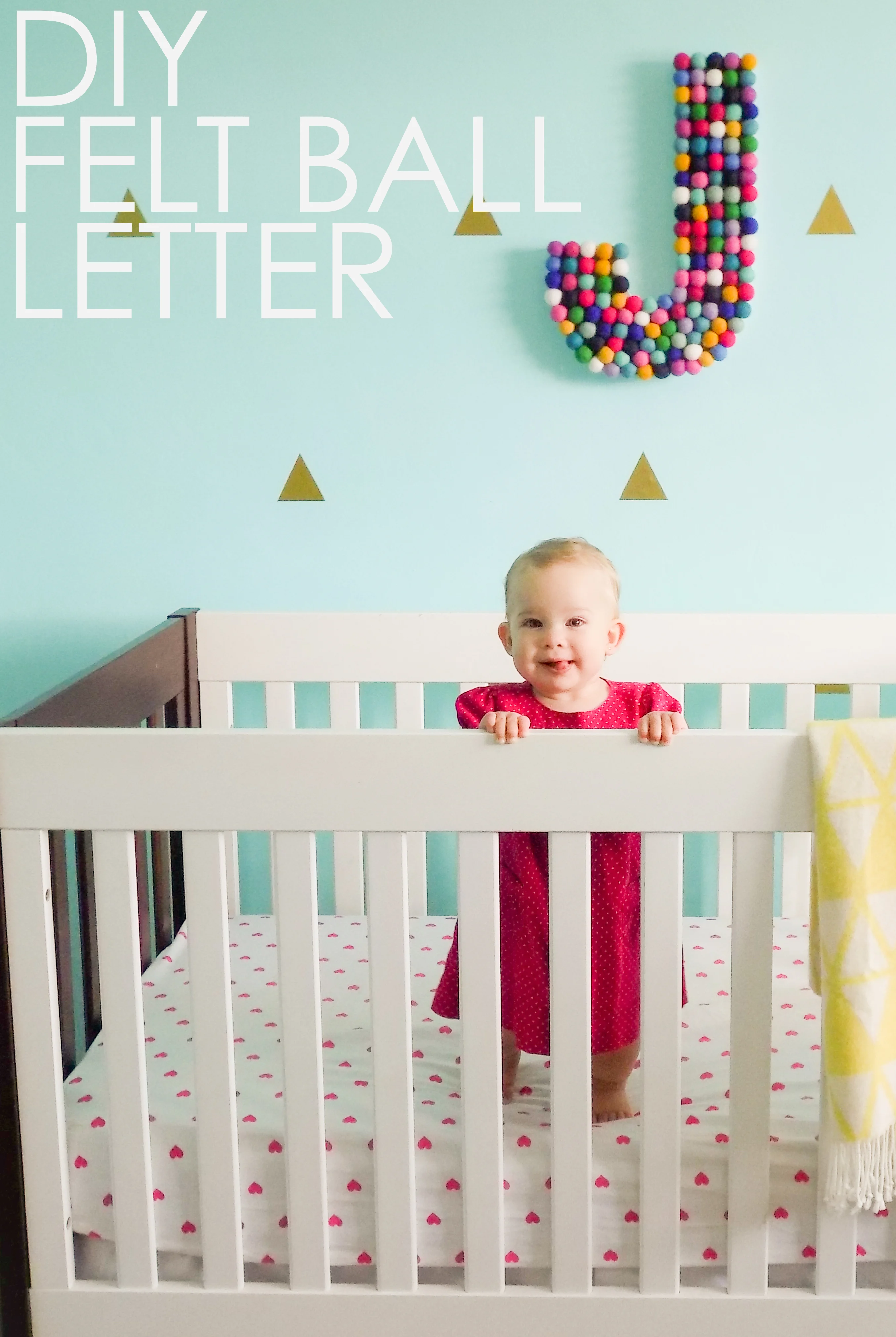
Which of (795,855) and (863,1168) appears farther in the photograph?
(795,855)

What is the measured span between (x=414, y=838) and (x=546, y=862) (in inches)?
21.2

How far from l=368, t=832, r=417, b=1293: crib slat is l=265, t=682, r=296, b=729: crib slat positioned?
2.26 feet

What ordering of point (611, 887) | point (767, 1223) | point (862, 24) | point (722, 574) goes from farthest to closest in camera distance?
point (722, 574) < point (862, 24) < point (611, 887) < point (767, 1223)

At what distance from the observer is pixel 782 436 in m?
1.67

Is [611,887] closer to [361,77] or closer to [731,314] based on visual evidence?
[731,314]

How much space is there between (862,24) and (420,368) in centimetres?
71

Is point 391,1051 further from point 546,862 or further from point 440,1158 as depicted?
point 546,862

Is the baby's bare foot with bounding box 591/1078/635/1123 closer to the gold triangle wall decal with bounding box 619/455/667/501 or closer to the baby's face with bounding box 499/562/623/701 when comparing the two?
the baby's face with bounding box 499/562/623/701

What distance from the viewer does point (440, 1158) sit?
3.51ft

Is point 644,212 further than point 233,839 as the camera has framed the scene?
No

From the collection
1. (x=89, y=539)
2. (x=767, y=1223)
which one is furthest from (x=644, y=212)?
(x=767, y=1223)

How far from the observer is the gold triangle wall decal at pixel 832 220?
1.62 m

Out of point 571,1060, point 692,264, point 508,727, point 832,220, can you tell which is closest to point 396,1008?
point 571,1060

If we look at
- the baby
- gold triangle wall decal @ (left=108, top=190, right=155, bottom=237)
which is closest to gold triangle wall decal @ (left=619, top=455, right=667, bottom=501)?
the baby
